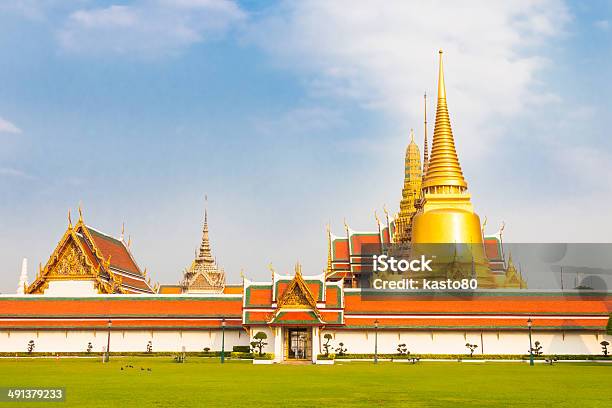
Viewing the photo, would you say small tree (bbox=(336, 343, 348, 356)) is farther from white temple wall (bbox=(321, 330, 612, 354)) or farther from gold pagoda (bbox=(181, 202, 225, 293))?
gold pagoda (bbox=(181, 202, 225, 293))

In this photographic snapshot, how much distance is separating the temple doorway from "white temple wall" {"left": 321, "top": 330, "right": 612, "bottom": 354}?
1.21 metres

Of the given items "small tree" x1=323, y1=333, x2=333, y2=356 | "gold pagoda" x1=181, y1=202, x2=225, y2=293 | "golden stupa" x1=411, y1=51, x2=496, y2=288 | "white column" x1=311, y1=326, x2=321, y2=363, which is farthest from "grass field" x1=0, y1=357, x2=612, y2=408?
"gold pagoda" x1=181, y1=202, x2=225, y2=293

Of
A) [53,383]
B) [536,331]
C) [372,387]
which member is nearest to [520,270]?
[536,331]

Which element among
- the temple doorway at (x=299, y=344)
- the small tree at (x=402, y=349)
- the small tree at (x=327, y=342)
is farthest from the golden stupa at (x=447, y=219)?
the temple doorway at (x=299, y=344)

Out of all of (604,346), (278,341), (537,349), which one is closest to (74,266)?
(278,341)

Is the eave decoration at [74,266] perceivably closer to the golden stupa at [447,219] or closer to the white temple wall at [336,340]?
the white temple wall at [336,340]

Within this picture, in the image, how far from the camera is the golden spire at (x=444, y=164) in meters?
68.6

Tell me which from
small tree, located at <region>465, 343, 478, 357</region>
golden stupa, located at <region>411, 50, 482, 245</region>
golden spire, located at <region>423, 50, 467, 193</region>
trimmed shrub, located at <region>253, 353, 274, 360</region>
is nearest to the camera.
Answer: trimmed shrub, located at <region>253, 353, 274, 360</region>

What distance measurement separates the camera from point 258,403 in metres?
18.4

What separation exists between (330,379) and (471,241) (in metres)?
40.4

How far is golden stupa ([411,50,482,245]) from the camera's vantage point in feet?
219

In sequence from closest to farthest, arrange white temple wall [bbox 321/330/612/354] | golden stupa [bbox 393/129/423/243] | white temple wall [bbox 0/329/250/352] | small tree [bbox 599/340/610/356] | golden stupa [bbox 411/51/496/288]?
small tree [bbox 599/340/610/356]
white temple wall [bbox 321/330/612/354]
white temple wall [bbox 0/329/250/352]
golden stupa [bbox 411/51/496/288]
golden stupa [bbox 393/129/423/243]

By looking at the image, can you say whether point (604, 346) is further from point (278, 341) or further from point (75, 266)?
point (75, 266)

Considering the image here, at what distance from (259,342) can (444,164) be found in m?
28.4
